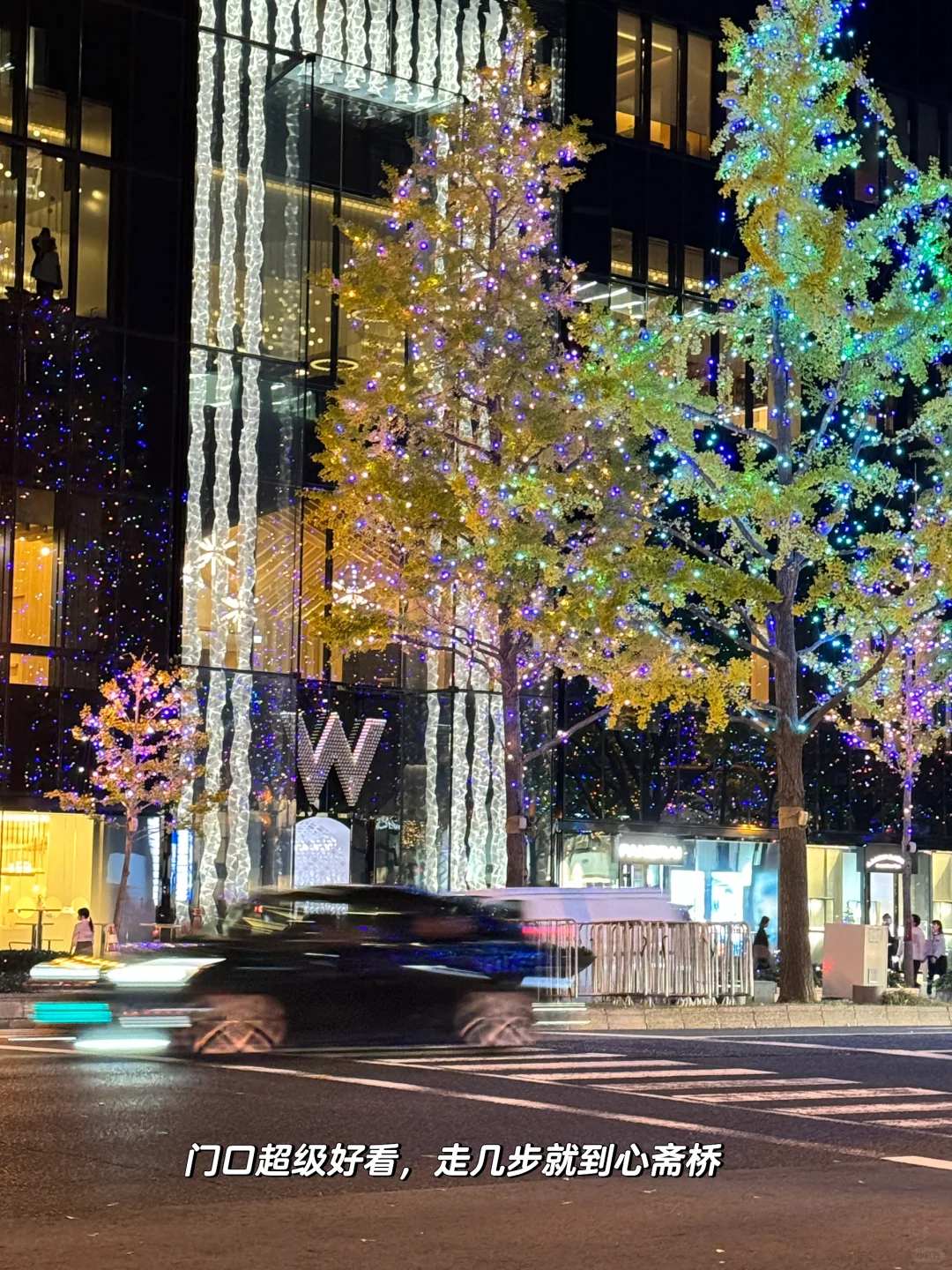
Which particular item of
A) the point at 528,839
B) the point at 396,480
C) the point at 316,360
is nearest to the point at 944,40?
the point at 316,360

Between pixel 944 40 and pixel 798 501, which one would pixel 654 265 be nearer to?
pixel 944 40

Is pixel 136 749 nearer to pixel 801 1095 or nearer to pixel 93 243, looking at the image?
pixel 93 243

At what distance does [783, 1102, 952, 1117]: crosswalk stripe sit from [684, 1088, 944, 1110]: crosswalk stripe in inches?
17.7

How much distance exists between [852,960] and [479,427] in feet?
32.6

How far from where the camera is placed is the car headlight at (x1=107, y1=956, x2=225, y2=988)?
17.2 m

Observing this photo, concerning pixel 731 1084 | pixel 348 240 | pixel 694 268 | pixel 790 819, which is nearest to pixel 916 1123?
pixel 731 1084

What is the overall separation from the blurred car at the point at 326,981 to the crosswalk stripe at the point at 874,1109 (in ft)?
17.0

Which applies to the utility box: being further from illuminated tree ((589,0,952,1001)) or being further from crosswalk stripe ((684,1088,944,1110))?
crosswalk stripe ((684,1088,944,1110))

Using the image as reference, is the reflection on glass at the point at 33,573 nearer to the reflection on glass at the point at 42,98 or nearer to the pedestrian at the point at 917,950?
the reflection on glass at the point at 42,98

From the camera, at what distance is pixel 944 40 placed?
163 ft

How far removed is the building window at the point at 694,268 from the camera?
43.5m

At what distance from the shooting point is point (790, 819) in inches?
1070

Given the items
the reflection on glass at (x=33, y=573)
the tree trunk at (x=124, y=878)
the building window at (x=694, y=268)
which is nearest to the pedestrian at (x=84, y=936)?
the tree trunk at (x=124, y=878)

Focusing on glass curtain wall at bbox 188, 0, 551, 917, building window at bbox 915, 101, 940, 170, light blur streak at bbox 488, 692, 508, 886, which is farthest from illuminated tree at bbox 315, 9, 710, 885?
building window at bbox 915, 101, 940, 170
